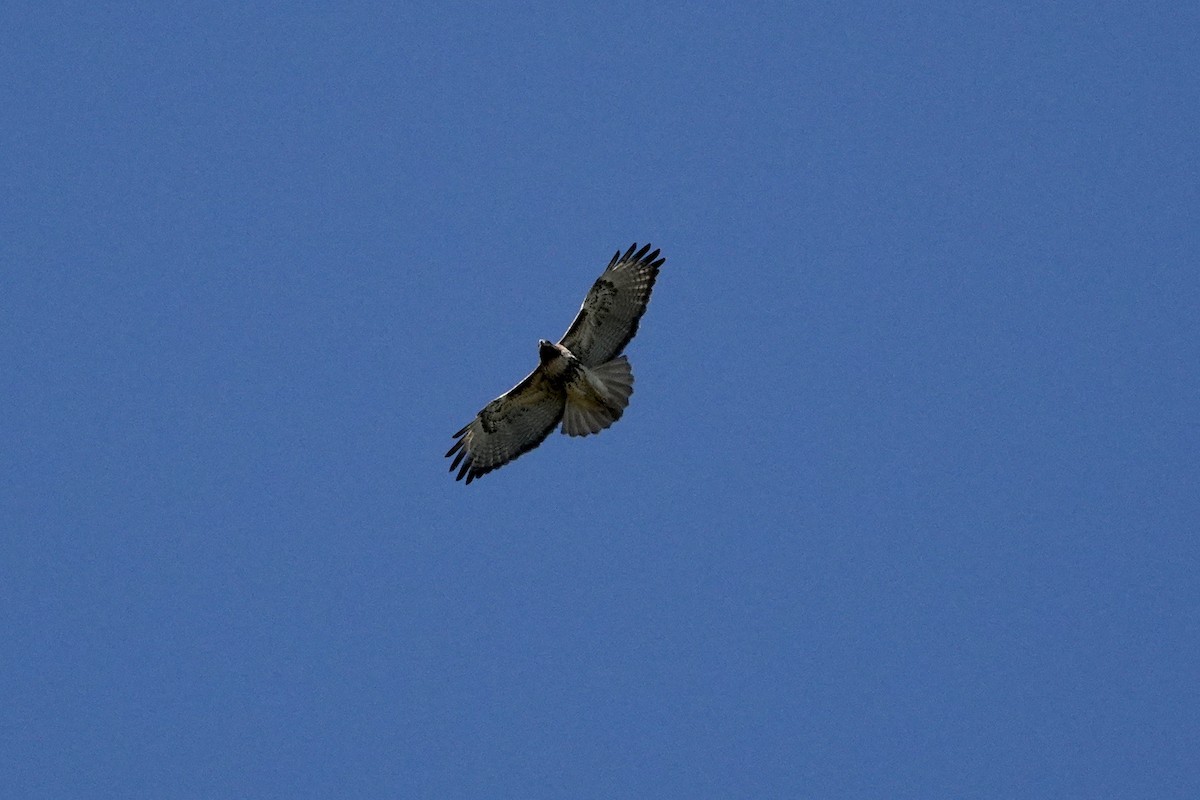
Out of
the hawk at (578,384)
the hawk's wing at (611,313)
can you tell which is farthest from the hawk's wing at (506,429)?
the hawk's wing at (611,313)

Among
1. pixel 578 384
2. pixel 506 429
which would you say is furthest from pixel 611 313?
pixel 506 429

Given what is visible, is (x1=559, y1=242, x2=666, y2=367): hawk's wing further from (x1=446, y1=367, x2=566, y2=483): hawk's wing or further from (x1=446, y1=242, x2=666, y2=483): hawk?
(x1=446, y1=367, x2=566, y2=483): hawk's wing

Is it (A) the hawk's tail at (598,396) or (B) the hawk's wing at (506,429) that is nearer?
(A) the hawk's tail at (598,396)

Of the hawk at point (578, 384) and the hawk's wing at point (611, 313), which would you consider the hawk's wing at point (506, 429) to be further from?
the hawk's wing at point (611, 313)

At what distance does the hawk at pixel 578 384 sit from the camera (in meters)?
14.6

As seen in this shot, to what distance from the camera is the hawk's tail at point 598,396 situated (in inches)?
573

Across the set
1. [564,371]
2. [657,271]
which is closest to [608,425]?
[564,371]

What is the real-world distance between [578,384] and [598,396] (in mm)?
230

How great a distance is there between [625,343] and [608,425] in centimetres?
85

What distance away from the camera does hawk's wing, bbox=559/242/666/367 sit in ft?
48.6

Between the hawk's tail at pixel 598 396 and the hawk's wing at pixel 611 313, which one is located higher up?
the hawk's wing at pixel 611 313

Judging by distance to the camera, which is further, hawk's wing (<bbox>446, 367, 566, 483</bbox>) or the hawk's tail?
hawk's wing (<bbox>446, 367, 566, 483</bbox>)

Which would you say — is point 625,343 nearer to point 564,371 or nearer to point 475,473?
point 564,371

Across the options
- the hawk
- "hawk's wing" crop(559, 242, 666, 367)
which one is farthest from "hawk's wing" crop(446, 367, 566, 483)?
"hawk's wing" crop(559, 242, 666, 367)
